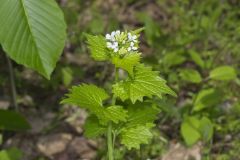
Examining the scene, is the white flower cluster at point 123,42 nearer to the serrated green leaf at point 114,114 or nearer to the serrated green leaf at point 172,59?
the serrated green leaf at point 114,114

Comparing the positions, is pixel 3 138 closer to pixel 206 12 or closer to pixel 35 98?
pixel 35 98

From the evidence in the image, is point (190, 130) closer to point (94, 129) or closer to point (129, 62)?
point (94, 129)

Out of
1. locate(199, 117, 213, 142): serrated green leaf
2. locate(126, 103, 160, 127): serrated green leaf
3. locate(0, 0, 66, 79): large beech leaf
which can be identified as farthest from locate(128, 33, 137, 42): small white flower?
locate(199, 117, 213, 142): serrated green leaf

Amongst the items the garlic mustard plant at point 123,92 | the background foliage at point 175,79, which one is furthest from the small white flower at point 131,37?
the background foliage at point 175,79

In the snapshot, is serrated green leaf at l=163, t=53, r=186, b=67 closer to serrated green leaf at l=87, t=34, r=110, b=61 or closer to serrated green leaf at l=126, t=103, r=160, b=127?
serrated green leaf at l=126, t=103, r=160, b=127

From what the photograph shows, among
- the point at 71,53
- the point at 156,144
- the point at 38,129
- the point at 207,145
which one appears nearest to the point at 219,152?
the point at 207,145

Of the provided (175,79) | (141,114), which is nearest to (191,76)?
(175,79)
